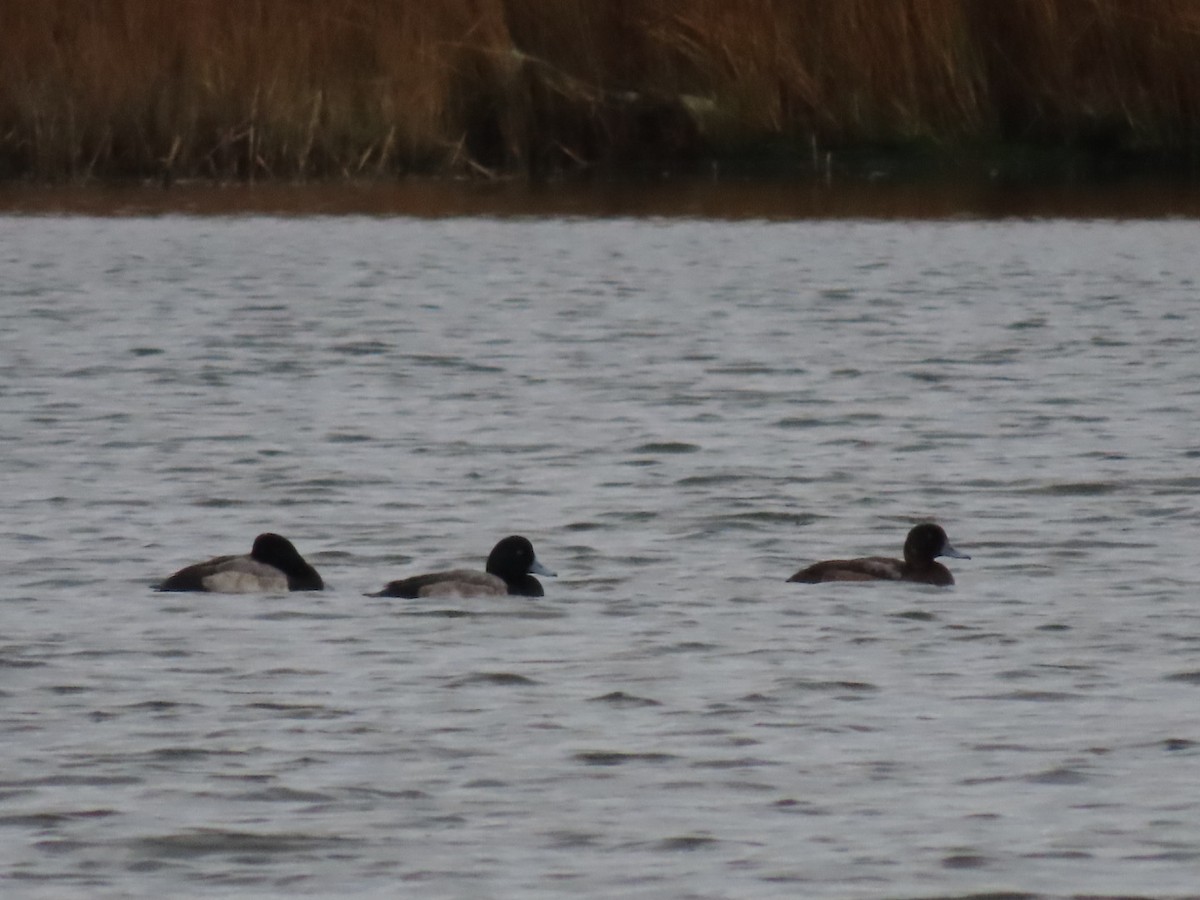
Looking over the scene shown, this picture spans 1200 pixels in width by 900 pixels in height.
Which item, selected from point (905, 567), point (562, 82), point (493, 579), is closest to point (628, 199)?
point (562, 82)

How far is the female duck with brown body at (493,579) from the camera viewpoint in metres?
9.02

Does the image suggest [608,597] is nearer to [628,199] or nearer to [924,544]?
[924,544]

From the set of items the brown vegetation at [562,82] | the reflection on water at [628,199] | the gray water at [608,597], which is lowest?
the gray water at [608,597]

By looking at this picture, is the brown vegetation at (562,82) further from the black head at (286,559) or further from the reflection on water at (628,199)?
the black head at (286,559)

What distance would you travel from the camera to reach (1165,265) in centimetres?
2089

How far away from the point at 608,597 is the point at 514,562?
1.09ft

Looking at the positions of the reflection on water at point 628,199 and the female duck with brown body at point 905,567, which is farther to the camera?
the reflection on water at point 628,199

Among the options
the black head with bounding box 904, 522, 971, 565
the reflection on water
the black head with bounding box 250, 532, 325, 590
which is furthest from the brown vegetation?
the black head with bounding box 904, 522, 971, 565

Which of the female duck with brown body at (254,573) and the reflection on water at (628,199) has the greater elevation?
the reflection on water at (628,199)

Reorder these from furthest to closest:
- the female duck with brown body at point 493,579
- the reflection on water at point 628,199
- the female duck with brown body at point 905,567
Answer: the reflection on water at point 628,199 < the female duck with brown body at point 905,567 < the female duck with brown body at point 493,579

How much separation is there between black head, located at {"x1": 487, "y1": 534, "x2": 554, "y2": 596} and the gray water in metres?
0.12

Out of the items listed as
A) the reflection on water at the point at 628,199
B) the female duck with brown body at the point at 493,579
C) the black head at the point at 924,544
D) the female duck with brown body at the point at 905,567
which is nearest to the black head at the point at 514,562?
the female duck with brown body at the point at 493,579

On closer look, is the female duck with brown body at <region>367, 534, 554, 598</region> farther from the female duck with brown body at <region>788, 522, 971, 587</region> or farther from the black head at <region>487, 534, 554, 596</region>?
the female duck with brown body at <region>788, 522, 971, 587</region>

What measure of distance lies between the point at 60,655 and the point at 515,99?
15.7 meters
